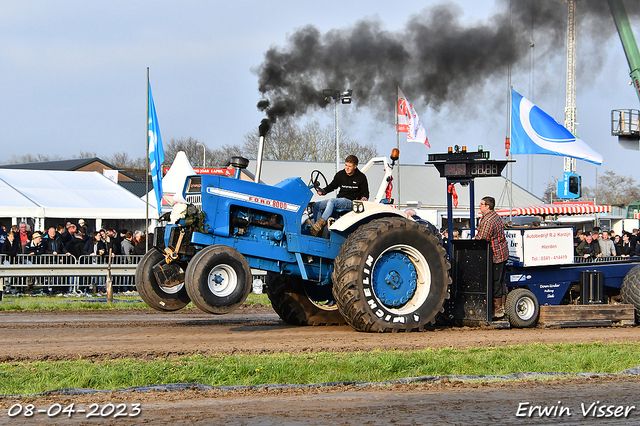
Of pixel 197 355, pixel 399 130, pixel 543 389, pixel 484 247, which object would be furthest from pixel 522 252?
pixel 399 130

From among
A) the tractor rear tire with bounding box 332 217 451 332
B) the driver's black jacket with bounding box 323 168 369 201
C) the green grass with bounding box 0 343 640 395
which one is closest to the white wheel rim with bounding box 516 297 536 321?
the tractor rear tire with bounding box 332 217 451 332

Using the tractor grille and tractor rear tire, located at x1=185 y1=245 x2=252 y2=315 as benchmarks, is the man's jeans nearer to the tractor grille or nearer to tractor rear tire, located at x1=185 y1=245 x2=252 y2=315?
tractor rear tire, located at x1=185 y1=245 x2=252 y2=315

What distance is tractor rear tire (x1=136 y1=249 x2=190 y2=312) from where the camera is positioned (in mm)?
9086

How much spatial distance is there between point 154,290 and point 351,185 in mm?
3019

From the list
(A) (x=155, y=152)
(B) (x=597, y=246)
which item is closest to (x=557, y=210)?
(B) (x=597, y=246)

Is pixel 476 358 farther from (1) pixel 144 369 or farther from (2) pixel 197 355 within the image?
(1) pixel 144 369

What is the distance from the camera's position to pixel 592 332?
10305 millimetres

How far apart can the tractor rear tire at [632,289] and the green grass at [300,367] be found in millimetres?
3442

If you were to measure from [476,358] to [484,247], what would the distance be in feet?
9.92

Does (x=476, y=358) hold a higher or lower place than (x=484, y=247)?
lower

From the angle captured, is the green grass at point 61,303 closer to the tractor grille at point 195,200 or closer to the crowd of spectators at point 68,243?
the crowd of spectators at point 68,243

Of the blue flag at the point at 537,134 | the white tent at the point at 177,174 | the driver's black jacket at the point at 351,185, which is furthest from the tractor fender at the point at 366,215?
the white tent at the point at 177,174

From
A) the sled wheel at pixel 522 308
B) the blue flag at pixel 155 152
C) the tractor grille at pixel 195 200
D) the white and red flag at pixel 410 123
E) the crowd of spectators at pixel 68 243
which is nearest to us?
the tractor grille at pixel 195 200

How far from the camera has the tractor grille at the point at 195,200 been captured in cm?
889
